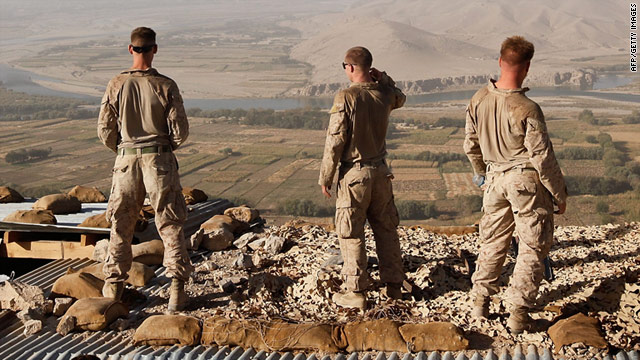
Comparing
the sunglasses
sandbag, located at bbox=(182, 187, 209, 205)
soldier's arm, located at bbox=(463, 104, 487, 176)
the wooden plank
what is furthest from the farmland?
the sunglasses

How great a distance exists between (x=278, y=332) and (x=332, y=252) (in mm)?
2174

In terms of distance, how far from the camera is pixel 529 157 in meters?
5.43

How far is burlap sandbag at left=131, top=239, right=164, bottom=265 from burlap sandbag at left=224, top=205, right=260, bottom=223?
1.78 meters

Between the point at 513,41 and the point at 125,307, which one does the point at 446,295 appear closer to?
the point at 513,41

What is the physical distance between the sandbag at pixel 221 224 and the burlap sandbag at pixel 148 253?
2.67ft

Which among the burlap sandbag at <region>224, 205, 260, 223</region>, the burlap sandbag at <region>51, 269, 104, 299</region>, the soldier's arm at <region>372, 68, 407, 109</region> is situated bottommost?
the burlap sandbag at <region>51, 269, 104, 299</region>

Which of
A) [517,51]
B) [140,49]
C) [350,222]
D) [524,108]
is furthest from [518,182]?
[140,49]

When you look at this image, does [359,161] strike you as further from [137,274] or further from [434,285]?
[137,274]

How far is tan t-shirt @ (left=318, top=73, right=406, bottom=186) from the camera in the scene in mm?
6090

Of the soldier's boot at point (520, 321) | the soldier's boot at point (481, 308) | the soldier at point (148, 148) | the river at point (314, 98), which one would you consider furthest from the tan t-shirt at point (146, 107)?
the river at point (314, 98)

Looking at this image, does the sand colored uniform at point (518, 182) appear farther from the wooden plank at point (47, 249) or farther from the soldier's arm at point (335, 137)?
the wooden plank at point (47, 249)

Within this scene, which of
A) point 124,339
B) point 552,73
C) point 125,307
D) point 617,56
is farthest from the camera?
point 617,56

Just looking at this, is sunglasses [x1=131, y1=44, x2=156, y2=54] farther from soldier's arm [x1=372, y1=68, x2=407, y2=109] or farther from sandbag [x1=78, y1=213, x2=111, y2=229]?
sandbag [x1=78, y1=213, x2=111, y2=229]

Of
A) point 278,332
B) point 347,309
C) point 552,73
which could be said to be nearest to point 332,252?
point 347,309
